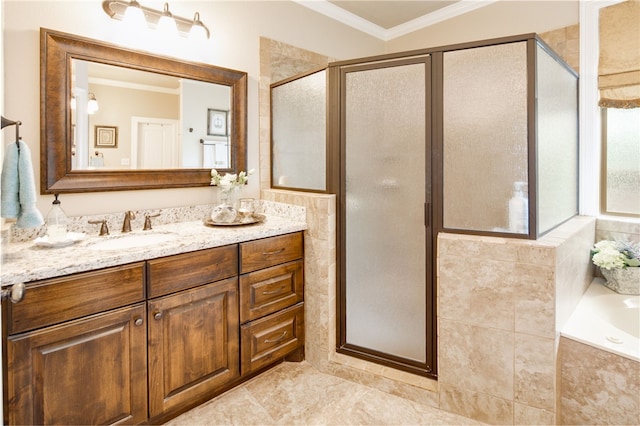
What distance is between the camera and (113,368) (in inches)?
59.2

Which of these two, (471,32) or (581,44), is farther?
(471,32)

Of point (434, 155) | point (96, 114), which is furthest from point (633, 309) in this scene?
point (96, 114)

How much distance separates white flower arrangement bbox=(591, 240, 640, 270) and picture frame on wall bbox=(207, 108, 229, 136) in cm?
261

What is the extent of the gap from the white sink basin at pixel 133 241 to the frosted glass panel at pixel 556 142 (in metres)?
1.91

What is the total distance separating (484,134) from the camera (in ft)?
5.71

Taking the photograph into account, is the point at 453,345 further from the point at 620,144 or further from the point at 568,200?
the point at 620,144

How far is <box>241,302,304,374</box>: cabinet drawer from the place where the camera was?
1.99 m

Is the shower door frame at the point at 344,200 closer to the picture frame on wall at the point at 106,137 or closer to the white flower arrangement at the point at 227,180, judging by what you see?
the white flower arrangement at the point at 227,180

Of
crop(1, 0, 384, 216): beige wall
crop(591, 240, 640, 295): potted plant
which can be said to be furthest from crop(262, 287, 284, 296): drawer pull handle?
crop(591, 240, 640, 295): potted plant

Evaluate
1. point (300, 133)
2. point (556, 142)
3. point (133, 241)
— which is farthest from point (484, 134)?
point (133, 241)

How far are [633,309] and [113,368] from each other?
9.10ft

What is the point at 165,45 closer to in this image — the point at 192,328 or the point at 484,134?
the point at 192,328

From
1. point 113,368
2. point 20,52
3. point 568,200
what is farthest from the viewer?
point 568,200

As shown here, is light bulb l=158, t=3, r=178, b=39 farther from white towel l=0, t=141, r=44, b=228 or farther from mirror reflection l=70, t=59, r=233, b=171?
white towel l=0, t=141, r=44, b=228
